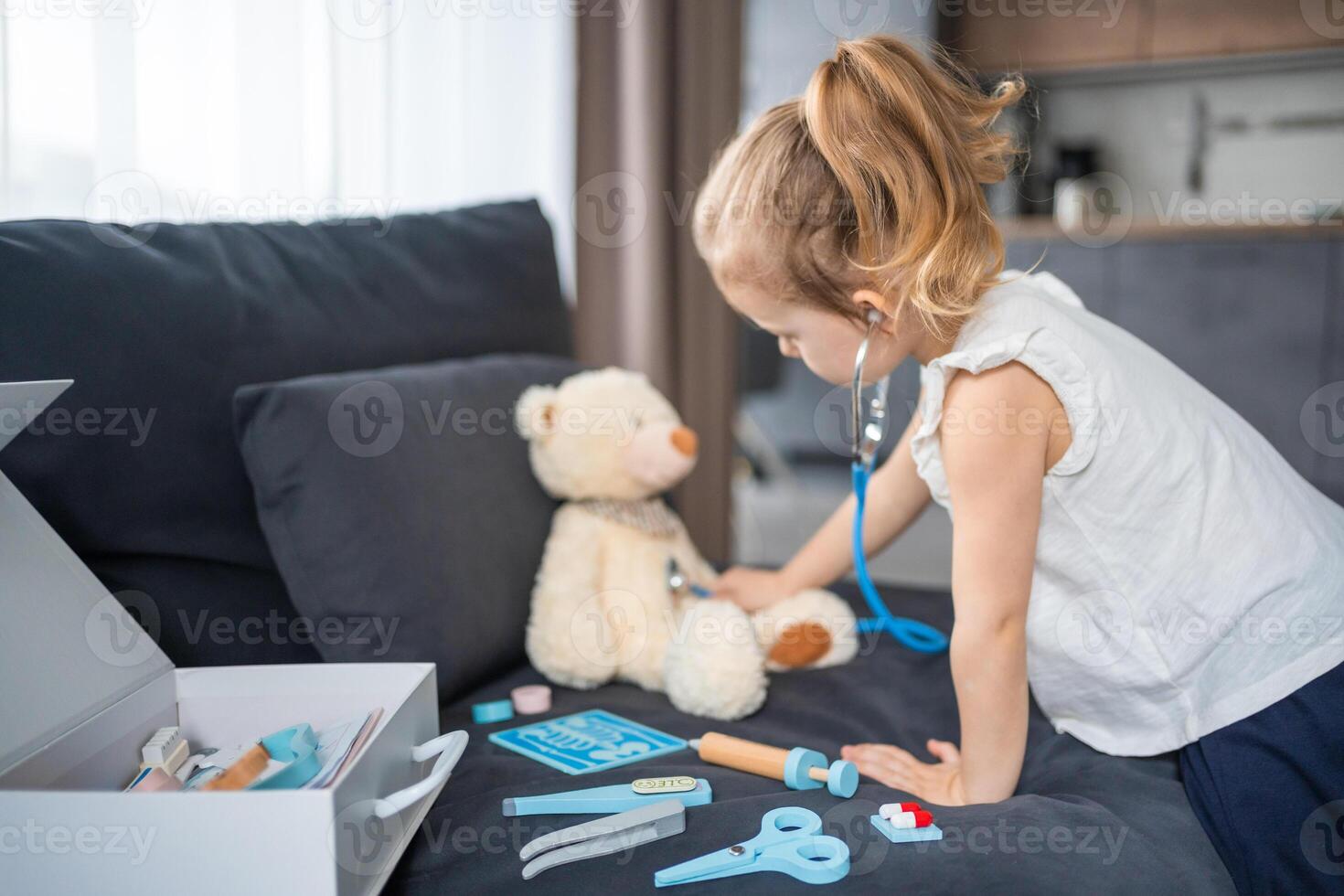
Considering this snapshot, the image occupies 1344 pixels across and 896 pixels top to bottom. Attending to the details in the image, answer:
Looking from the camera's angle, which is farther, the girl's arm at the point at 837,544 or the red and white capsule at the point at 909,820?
the girl's arm at the point at 837,544

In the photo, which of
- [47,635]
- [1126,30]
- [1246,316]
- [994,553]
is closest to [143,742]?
[47,635]

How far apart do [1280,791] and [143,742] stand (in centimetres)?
90

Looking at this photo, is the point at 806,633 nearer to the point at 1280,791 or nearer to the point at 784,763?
the point at 784,763

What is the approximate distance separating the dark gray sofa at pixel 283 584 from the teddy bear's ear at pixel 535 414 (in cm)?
14

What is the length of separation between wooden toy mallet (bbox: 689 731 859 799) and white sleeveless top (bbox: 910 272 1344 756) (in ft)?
0.88

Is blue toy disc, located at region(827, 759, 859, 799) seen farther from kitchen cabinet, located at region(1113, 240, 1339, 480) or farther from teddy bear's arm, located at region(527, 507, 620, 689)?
kitchen cabinet, located at region(1113, 240, 1339, 480)

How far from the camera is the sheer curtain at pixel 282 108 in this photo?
1113 mm

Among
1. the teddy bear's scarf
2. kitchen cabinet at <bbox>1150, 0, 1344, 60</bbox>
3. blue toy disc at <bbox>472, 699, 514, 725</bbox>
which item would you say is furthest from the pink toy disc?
kitchen cabinet at <bbox>1150, 0, 1344, 60</bbox>

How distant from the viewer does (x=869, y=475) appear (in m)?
A: 1.15

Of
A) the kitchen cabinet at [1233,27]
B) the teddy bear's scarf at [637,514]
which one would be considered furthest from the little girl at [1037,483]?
the kitchen cabinet at [1233,27]

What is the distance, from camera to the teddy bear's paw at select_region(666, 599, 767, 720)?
1039mm

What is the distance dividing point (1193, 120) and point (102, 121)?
3753 mm

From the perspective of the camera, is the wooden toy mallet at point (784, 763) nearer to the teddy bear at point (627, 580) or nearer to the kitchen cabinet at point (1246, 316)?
the teddy bear at point (627, 580)

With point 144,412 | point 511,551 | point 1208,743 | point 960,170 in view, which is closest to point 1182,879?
point 1208,743
